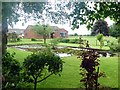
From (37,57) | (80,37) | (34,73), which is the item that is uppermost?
(80,37)

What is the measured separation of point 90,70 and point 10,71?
80 cm

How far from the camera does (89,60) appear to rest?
8.72 feet

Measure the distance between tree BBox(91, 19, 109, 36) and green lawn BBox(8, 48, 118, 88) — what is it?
0.27m

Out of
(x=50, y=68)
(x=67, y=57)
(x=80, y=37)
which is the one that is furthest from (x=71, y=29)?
(x=50, y=68)

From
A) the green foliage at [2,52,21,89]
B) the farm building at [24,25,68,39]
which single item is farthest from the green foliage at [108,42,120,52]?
the green foliage at [2,52,21,89]

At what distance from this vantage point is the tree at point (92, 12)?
2723 millimetres

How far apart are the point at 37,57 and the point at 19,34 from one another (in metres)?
0.32

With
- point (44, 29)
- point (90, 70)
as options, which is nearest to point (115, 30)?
point (90, 70)

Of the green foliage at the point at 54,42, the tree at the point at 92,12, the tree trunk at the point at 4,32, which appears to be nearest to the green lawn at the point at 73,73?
the tree trunk at the point at 4,32

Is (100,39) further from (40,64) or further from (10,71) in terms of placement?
(10,71)

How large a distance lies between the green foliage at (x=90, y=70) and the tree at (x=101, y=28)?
227 mm

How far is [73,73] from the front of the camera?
278cm

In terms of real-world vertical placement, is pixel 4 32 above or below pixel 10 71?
above

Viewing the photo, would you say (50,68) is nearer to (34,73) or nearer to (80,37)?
(34,73)
